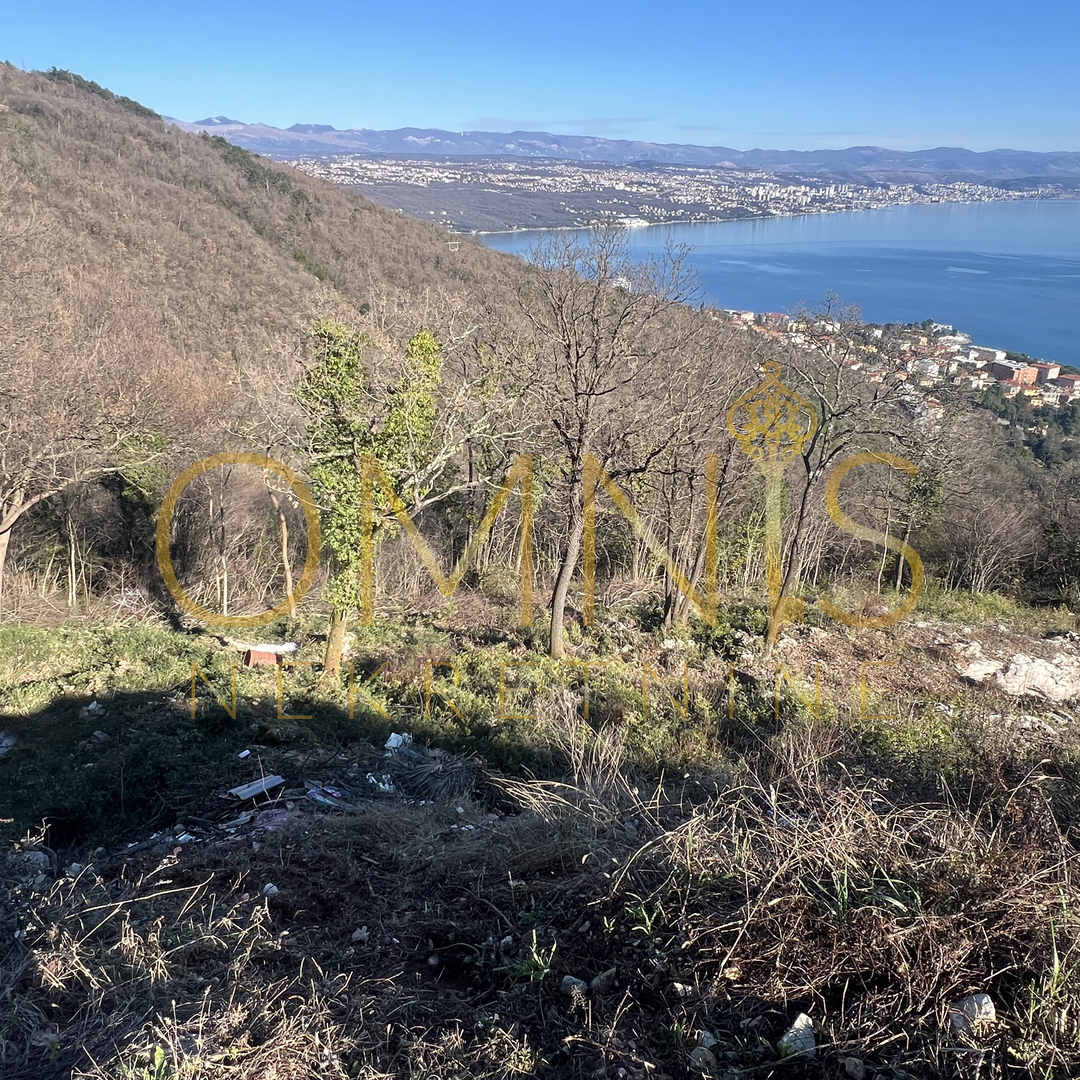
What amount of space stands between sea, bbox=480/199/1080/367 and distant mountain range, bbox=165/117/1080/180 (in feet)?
79.5

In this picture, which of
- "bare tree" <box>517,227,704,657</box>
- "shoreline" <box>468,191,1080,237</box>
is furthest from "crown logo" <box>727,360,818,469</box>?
"shoreline" <box>468,191,1080,237</box>

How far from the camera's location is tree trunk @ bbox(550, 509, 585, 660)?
1041 cm

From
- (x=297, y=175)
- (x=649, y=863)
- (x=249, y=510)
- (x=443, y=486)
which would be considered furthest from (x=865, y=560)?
(x=297, y=175)

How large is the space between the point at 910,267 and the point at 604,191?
1238 inches

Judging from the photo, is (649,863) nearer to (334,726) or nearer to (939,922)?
(939,922)

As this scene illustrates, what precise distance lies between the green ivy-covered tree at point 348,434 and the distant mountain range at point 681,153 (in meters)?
130

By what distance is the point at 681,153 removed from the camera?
13262 centimetres

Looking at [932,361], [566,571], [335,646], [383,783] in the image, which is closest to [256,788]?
[383,783]

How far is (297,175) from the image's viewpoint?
161ft

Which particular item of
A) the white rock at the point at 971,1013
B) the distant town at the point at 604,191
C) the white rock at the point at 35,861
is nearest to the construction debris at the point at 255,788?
the white rock at the point at 35,861

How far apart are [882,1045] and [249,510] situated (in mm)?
17772

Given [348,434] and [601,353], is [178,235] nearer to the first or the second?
[348,434]

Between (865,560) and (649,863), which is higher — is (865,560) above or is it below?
below

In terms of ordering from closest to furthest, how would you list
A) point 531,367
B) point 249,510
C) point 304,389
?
point 304,389 < point 531,367 < point 249,510
